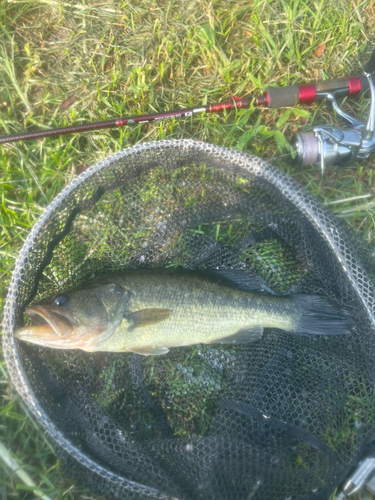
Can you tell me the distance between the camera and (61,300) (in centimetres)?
216

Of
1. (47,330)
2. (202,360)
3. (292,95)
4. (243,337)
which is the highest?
(292,95)

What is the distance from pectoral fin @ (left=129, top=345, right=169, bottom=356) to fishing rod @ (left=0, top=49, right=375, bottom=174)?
1.64m

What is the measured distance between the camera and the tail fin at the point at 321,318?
2.42 metres

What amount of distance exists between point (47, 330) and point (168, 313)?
73cm

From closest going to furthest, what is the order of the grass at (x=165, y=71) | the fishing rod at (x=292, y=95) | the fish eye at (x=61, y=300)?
the fish eye at (x=61, y=300)
the fishing rod at (x=292, y=95)
the grass at (x=165, y=71)

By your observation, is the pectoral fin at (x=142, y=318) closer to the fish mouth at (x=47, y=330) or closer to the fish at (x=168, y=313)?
the fish at (x=168, y=313)

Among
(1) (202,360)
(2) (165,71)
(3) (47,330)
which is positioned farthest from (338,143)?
(3) (47,330)

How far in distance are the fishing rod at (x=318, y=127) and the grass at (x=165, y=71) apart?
0.14 metres

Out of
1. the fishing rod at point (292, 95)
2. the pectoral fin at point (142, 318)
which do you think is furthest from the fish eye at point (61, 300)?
the fishing rod at point (292, 95)

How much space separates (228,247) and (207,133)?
1.03 metres

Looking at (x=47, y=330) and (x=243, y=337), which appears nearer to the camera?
(x=47, y=330)

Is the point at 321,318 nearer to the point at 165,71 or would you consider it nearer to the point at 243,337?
the point at 243,337

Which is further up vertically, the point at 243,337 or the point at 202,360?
the point at 243,337

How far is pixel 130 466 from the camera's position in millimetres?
2160
